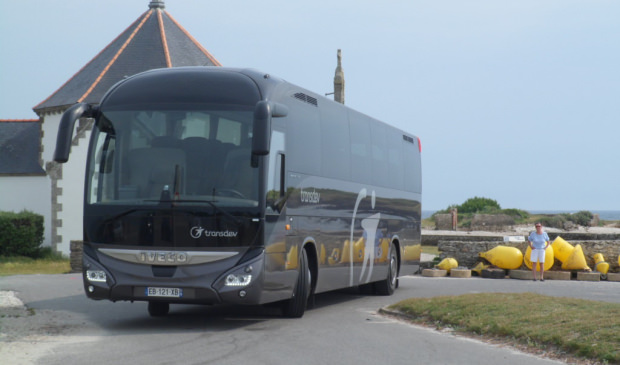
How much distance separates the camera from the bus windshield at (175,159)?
1251 cm

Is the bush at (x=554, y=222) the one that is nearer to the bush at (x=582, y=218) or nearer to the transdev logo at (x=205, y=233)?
the bush at (x=582, y=218)

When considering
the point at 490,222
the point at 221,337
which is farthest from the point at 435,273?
the point at 490,222

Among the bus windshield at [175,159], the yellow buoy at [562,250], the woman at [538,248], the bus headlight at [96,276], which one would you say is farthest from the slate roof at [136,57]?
the bus headlight at [96,276]

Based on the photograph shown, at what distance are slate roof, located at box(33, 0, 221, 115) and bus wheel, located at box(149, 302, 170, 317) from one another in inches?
1036

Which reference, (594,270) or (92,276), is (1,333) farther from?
(594,270)

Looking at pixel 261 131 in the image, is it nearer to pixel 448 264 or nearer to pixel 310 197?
pixel 310 197

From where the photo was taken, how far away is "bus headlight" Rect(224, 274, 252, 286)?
40.2 ft

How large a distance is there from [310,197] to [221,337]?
142 inches

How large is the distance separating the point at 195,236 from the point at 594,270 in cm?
1864

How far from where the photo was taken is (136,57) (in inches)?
1682

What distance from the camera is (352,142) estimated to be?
1745 centimetres

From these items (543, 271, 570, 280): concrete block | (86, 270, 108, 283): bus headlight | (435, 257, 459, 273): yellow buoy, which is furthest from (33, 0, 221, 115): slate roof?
(86, 270, 108, 283): bus headlight

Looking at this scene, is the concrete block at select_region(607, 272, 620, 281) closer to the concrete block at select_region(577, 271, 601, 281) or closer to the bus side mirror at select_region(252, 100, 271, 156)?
the concrete block at select_region(577, 271, 601, 281)

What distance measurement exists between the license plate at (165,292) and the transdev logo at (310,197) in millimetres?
2889
